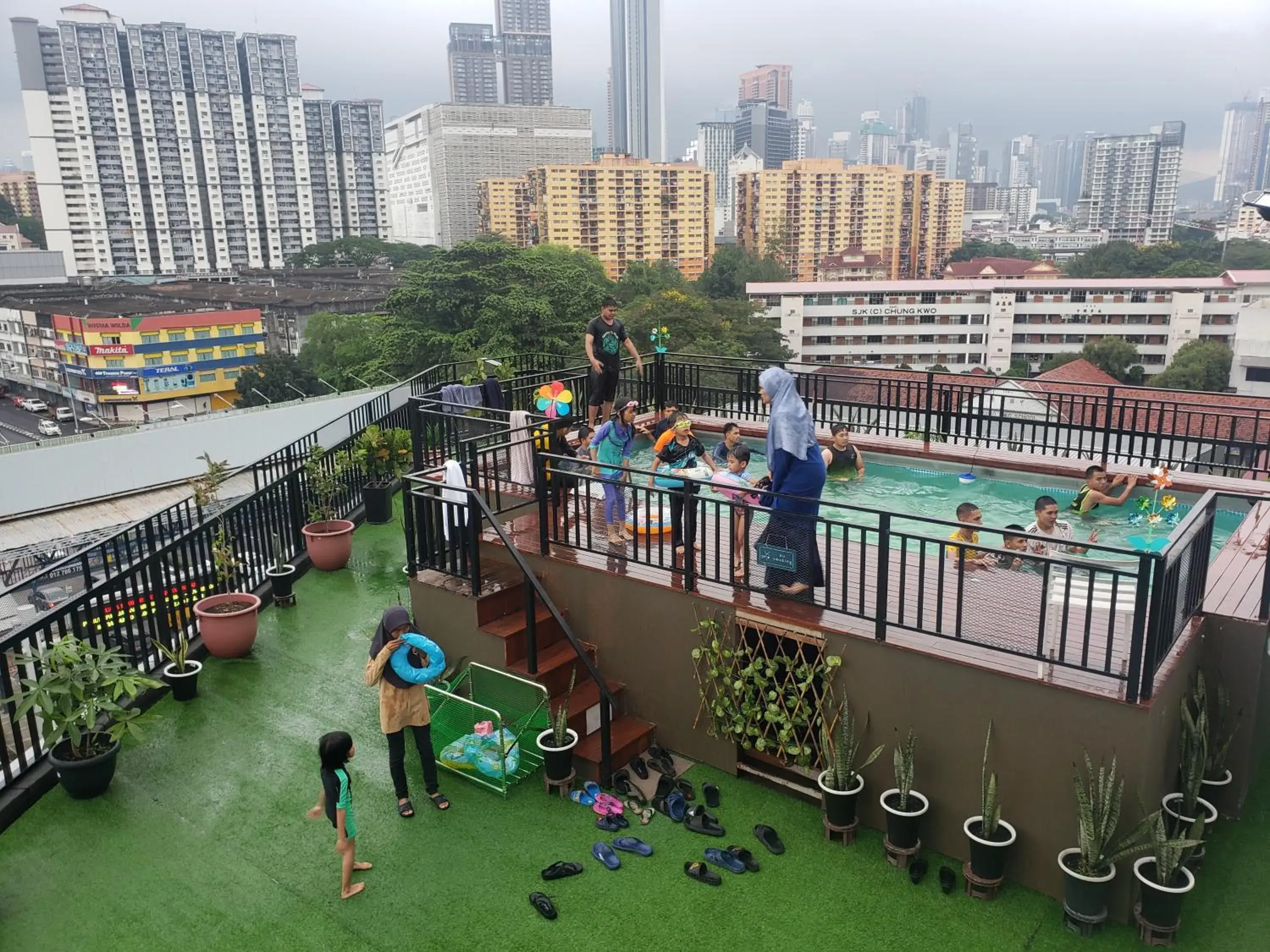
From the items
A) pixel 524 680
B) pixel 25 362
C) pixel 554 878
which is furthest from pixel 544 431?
pixel 25 362

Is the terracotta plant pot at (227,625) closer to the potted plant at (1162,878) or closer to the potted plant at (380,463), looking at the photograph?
the potted plant at (380,463)

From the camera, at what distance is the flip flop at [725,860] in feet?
17.9

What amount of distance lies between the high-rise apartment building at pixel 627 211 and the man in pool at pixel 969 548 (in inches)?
4435

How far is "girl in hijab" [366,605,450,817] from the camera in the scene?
568 centimetres

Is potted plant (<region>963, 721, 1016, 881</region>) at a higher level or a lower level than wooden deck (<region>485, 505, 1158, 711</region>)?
lower

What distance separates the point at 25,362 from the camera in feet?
312

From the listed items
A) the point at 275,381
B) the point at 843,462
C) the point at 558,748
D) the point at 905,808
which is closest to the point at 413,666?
the point at 558,748

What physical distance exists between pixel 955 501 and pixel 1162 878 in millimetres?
5927

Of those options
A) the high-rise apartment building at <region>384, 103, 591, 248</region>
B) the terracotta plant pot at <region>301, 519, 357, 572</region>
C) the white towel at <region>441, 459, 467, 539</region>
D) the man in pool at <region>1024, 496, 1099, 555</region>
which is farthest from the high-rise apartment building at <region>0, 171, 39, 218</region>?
the man in pool at <region>1024, 496, 1099, 555</region>

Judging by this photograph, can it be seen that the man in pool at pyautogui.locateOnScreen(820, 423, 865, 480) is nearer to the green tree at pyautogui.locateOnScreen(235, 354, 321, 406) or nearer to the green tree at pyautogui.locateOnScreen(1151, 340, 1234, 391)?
the green tree at pyautogui.locateOnScreen(235, 354, 321, 406)

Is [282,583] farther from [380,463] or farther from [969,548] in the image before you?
[969,548]

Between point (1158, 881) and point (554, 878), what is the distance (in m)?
3.37

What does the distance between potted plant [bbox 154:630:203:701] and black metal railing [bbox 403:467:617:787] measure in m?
1.98

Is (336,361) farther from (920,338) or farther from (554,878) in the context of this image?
(554,878)
